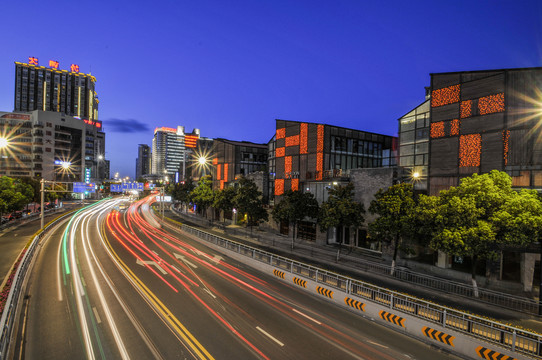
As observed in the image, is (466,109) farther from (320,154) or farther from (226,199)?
(226,199)

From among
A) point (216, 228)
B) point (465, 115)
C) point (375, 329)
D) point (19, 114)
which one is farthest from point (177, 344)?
point (19, 114)

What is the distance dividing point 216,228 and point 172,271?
2770cm

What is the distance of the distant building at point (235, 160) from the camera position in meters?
57.6

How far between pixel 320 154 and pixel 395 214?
58.9 feet

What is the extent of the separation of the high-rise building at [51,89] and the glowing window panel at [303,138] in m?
180

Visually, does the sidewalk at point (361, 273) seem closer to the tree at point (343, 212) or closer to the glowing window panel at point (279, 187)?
the tree at point (343, 212)

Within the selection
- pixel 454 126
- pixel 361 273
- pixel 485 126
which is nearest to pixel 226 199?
pixel 361 273

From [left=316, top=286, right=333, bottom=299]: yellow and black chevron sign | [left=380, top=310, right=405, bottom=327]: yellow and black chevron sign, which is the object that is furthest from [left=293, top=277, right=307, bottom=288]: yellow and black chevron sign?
[left=380, top=310, right=405, bottom=327]: yellow and black chevron sign

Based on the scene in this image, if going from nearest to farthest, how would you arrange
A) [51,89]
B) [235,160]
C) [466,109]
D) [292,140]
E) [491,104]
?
[491,104], [466,109], [292,140], [235,160], [51,89]

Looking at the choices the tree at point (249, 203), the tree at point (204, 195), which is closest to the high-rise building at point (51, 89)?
the tree at point (204, 195)

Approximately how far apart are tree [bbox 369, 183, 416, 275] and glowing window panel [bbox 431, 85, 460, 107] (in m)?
9.47

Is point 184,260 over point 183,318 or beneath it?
beneath

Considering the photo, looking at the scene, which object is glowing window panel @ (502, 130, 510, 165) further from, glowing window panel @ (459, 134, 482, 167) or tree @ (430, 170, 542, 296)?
tree @ (430, 170, 542, 296)

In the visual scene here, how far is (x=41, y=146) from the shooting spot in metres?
100
